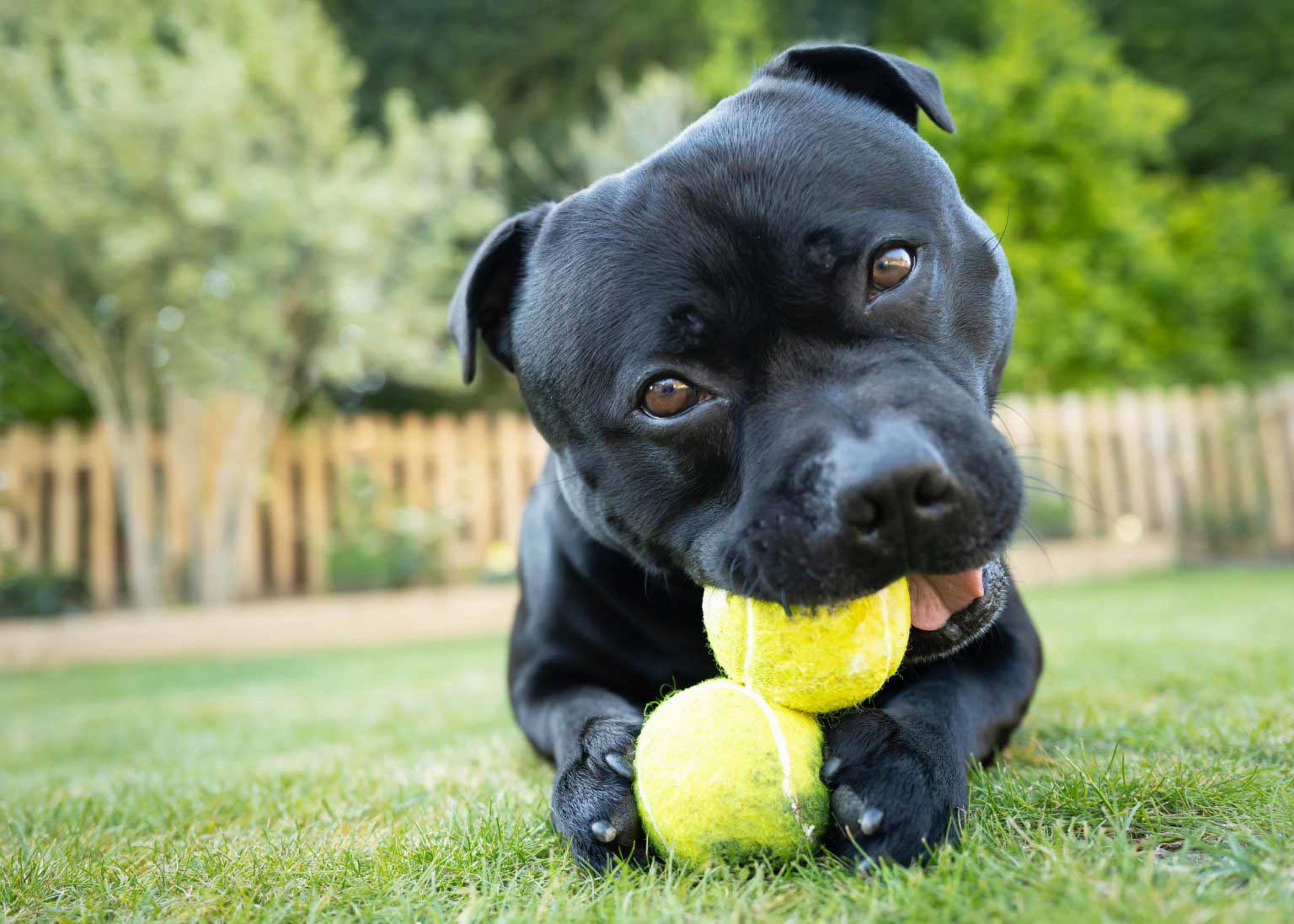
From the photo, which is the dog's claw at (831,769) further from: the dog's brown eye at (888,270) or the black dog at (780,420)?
the dog's brown eye at (888,270)

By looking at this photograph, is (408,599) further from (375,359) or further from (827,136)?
(827,136)

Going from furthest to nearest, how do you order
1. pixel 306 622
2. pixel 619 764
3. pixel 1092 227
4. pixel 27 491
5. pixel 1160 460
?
pixel 1092 227 < pixel 1160 460 < pixel 27 491 < pixel 306 622 < pixel 619 764

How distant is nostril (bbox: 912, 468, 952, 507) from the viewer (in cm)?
146

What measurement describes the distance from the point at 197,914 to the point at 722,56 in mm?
14954

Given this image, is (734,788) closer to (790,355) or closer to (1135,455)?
(790,355)

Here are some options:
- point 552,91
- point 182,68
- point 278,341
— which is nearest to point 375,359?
point 278,341

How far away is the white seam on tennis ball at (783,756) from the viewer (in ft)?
4.82

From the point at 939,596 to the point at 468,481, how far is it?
8.74 m

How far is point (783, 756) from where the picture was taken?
4.92 ft

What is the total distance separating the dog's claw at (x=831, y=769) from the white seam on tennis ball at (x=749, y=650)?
0.20 metres

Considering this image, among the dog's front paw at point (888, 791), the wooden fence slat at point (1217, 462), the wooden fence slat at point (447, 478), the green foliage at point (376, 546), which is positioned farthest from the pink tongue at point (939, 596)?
the wooden fence slat at point (1217, 462)

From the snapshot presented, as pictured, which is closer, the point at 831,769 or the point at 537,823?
the point at 831,769

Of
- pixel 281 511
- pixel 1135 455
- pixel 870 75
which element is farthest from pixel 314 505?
pixel 870 75

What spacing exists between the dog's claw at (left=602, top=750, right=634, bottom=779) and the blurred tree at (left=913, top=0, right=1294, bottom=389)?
35.5 ft
